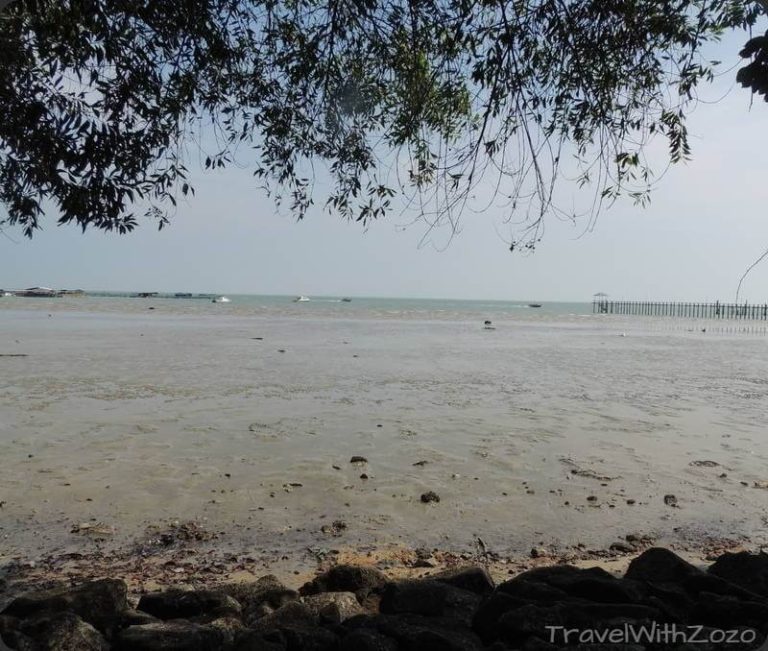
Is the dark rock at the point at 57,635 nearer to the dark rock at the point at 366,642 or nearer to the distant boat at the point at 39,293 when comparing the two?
the dark rock at the point at 366,642

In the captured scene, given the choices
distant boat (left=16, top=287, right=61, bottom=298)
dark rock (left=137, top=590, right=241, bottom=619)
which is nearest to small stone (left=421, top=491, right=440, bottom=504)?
dark rock (left=137, top=590, right=241, bottom=619)

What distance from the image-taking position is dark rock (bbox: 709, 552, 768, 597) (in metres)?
3.93

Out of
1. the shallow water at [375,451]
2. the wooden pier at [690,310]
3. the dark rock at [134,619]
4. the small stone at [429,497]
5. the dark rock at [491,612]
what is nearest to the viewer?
the dark rock at [491,612]

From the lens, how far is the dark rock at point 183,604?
3736 millimetres

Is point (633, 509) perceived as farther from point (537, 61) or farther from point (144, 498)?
point (144, 498)

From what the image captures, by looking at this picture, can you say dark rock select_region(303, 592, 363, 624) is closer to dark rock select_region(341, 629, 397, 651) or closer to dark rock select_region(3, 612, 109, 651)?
dark rock select_region(341, 629, 397, 651)

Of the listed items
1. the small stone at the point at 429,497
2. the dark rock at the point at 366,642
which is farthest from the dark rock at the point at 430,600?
the small stone at the point at 429,497

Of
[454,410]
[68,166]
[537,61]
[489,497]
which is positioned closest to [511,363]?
[454,410]

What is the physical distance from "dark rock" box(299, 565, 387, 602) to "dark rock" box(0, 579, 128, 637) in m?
1.19

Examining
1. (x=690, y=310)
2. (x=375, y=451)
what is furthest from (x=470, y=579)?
(x=690, y=310)

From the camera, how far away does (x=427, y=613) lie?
3654mm

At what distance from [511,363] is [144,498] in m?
14.4

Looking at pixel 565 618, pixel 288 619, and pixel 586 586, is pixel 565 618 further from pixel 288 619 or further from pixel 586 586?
pixel 288 619

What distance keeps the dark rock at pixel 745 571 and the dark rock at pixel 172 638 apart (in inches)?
124
